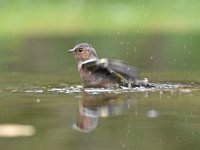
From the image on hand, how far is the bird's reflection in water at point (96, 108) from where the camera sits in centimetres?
877

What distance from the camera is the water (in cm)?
791

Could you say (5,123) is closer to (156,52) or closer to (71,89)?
(71,89)

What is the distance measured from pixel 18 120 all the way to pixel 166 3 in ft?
59.1

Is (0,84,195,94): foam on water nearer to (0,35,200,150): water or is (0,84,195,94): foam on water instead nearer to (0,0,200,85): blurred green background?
(0,35,200,150): water

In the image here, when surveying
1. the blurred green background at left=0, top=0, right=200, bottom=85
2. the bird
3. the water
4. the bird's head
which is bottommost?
the water

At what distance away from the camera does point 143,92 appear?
11289 millimetres

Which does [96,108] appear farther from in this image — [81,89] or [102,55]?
[102,55]

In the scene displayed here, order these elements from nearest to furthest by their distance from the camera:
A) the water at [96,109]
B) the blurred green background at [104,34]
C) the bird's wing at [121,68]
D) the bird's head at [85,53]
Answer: the water at [96,109] < the bird's wing at [121,68] < the bird's head at [85,53] < the blurred green background at [104,34]

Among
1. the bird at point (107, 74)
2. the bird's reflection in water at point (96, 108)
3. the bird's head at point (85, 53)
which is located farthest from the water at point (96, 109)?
the bird's head at point (85, 53)

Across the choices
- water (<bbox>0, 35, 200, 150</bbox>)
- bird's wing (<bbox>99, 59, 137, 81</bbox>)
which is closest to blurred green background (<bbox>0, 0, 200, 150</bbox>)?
water (<bbox>0, 35, 200, 150</bbox>)

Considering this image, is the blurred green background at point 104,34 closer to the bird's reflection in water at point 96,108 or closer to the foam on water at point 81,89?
the foam on water at point 81,89

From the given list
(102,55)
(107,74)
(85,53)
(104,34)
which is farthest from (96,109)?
(104,34)

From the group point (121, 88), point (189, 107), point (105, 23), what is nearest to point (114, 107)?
point (189, 107)

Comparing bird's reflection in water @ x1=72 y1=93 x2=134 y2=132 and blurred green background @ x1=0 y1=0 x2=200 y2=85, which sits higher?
blurred green background @ x1=0 y1=0 x2=200 y2=85
